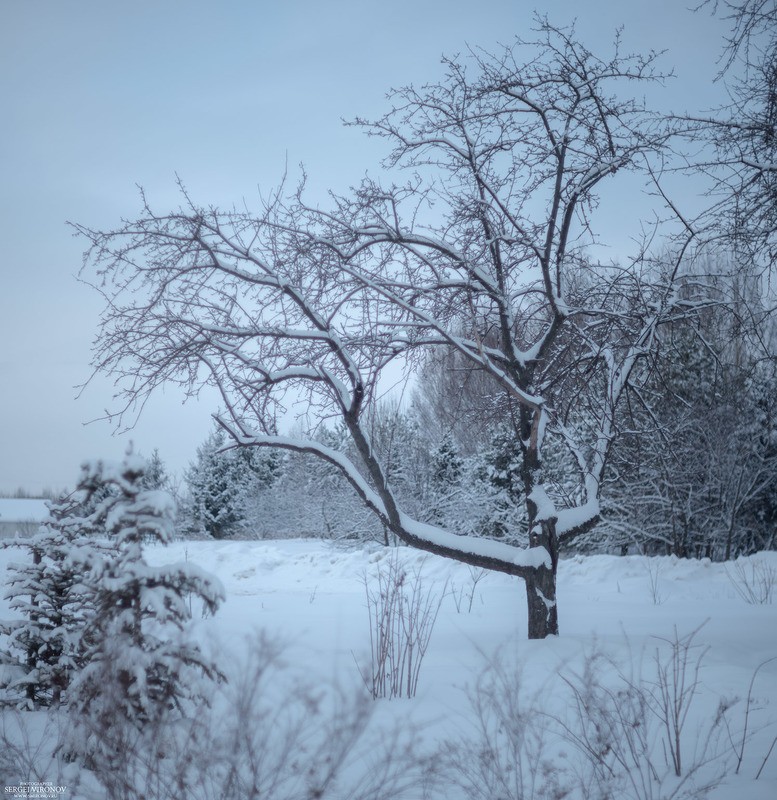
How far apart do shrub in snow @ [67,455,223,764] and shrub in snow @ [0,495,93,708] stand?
864mm

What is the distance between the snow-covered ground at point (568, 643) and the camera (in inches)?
136

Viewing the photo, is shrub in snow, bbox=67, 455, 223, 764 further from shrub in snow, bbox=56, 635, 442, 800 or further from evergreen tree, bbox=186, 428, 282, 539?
evergreen tree, bbox=186, 428, 282, 539

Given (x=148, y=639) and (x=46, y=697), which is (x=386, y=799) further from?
(x=46, y=697)

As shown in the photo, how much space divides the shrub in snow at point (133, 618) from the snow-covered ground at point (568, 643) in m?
0.49

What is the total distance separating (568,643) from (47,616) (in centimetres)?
358

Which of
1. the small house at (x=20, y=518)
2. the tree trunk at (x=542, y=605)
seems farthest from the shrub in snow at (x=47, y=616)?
the tree trunk at (x=542, y=605)

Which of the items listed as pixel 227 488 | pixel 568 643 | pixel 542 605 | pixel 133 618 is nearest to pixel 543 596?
pixel 542 605

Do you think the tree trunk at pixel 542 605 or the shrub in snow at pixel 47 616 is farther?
the tree trunk at pixel 542 605

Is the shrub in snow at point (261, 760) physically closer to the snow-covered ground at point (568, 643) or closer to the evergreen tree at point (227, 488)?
the snow-covered ground at point (568, 643)

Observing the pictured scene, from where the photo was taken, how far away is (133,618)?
2.90 m

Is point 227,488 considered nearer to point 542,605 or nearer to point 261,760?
point 542,605

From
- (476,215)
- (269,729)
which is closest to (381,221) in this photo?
(476,215)

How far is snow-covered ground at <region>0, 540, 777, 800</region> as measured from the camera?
346 centimetres

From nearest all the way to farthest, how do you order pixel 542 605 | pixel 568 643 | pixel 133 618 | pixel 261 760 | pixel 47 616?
pixel 261 760, pixel 133 618, pixel 47 616, pixel 568 643, pixel 542 605
